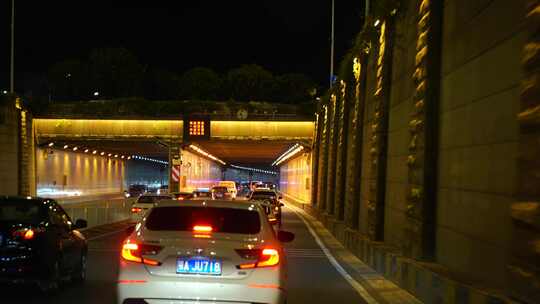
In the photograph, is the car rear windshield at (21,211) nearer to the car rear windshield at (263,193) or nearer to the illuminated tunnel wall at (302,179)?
the car rear windshield at (263,193)

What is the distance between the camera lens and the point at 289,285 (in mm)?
13438

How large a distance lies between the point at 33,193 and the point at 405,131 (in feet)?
105

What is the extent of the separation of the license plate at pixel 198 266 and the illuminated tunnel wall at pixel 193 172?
46066 mm

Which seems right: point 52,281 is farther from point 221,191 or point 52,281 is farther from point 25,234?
point 221,191

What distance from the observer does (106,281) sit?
13.4 meters

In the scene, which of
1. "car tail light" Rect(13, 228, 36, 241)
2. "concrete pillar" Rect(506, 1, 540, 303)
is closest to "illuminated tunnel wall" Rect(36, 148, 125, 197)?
"car tail light" Rect(13, 228, 36, 241)

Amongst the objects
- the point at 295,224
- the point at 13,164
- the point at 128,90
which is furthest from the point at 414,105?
the point at 128,90

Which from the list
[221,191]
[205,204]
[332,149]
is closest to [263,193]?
[332,149]

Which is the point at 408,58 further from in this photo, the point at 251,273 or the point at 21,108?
the point at 21,108

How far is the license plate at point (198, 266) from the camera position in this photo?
7.85 m

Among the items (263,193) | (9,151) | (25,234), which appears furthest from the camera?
(9,151)

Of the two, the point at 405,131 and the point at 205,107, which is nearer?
the point at 405,131

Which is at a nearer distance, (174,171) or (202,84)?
(174,171)

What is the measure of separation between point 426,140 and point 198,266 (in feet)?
21.0
